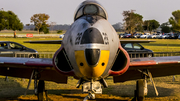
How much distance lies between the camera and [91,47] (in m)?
5.31

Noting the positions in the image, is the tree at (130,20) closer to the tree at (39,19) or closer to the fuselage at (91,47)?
the tree at (39,19)

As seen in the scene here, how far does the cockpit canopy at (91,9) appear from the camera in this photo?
22.1ft

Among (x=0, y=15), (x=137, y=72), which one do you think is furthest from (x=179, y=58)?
(x=0, y=15)

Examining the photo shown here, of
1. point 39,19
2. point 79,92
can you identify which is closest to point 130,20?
point 39,19

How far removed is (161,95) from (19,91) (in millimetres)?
6783

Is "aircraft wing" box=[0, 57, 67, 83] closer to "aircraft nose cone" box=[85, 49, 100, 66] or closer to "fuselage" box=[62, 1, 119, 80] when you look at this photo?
"fuselage" box=[62, 1, 119, 80]

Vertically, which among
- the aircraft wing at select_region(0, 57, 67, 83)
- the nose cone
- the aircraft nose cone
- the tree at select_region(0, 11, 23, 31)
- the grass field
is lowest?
the grass field

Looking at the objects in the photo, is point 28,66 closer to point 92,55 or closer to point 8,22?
point 92,55

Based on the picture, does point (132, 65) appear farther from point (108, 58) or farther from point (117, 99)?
point (117, 99)

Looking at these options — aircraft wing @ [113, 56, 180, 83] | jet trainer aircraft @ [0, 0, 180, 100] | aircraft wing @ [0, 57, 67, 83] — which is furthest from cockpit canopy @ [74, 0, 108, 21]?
aircraft wing @ [0, 57, 67, 83]

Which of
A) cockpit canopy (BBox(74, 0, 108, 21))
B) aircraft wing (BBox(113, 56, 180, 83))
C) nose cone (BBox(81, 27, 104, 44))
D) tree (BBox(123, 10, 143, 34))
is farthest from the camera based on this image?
tree (BBox(123, 10, 143, 34))

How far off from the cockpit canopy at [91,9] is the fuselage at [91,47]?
371 mm

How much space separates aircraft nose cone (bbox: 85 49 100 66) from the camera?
5285 millimetres

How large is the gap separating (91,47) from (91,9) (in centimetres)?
181
